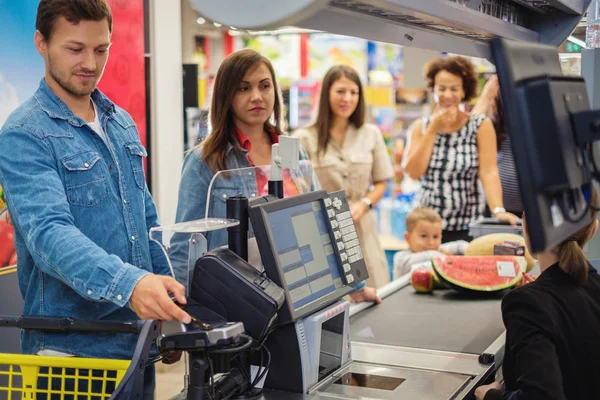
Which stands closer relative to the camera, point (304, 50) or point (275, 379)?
point (275, 379)

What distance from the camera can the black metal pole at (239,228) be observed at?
184 cm

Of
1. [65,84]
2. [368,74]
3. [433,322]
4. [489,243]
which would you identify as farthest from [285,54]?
[65,84]

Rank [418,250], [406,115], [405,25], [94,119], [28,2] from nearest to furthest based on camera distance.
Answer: [405,25], [94,119], [28,2], [418,250], [406,115]

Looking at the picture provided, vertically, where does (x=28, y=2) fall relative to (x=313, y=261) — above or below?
above

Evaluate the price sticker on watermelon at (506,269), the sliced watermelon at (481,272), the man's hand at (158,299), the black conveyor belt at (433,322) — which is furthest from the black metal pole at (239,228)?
the price sticker on watermelon at (506,269)

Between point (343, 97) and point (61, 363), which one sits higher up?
point (343, 97)

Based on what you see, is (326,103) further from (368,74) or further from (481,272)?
(368,74)

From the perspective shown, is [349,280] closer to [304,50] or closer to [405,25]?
[405,25]

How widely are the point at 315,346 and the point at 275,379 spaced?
122 mm

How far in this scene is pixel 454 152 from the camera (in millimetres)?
4766

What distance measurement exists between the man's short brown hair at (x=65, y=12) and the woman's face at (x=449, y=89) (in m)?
2.88

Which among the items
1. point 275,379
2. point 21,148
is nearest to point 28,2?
point 21,148

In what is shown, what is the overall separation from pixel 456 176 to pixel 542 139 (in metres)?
3.47

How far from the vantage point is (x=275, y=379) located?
6.14ft
